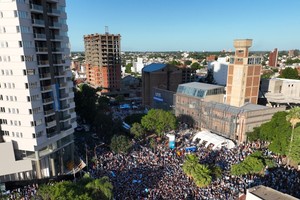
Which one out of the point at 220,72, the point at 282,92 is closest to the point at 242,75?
the point at 282,92

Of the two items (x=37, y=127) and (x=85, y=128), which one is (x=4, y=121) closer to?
(x=37, y=127)

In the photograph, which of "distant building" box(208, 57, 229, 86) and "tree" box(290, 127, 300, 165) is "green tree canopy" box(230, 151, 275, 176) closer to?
"tree" box(290, 127, 300, 165)

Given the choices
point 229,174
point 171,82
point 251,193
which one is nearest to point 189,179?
point 229,174

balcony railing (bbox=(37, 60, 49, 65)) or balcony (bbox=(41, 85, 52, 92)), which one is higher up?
balcony railing (bbox=(37, 60, 49, 65))

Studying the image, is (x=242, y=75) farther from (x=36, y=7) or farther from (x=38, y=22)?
(x=36, y=7)

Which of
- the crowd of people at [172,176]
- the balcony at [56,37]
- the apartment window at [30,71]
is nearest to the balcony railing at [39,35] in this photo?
the balcony at [56,37]

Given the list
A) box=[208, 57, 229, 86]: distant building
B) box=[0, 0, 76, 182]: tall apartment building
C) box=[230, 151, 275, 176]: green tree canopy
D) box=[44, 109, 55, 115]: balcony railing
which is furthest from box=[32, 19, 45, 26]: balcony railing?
box=[208, 57, 229, 86]: distant building

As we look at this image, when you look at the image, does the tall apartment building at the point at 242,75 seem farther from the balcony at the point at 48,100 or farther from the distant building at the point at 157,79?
the balcony at the point at 48,100
